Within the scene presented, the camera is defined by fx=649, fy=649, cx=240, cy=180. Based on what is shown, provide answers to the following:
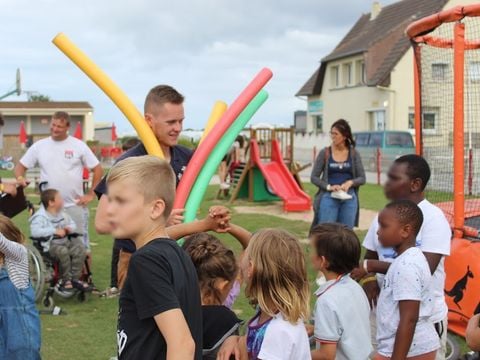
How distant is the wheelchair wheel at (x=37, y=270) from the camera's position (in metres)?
6.59

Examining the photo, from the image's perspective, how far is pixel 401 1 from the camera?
37188mm

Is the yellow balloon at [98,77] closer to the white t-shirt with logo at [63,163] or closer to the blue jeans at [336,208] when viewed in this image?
the white t-shirt with logo at [63,163]

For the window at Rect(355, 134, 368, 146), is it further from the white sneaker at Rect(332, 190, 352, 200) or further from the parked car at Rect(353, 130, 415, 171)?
the white sneaker at Rect(332, 190, 352, 200)

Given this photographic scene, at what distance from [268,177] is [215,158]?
12.3 m

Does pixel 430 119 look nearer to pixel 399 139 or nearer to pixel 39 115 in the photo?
pixel 399 139

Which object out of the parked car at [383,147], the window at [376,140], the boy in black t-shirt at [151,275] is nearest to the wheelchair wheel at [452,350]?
the boy in black t-shirt at [151,275]

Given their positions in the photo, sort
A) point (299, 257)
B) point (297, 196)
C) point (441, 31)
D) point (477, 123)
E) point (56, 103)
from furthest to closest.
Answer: point (56, 103)
point (297, 196)
point (477, 123)
point (441, 31)
point (299, 257)

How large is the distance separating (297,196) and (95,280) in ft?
27.2

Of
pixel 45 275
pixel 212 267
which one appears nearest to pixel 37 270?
pixel 45 275

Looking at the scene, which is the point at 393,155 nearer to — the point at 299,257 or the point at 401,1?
the point at 401,1

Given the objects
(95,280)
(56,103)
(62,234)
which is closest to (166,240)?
(62,234)

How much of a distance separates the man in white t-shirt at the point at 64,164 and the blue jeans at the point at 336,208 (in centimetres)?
269

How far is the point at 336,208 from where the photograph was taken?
308 inches

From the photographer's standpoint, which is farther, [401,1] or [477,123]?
[401,1]
